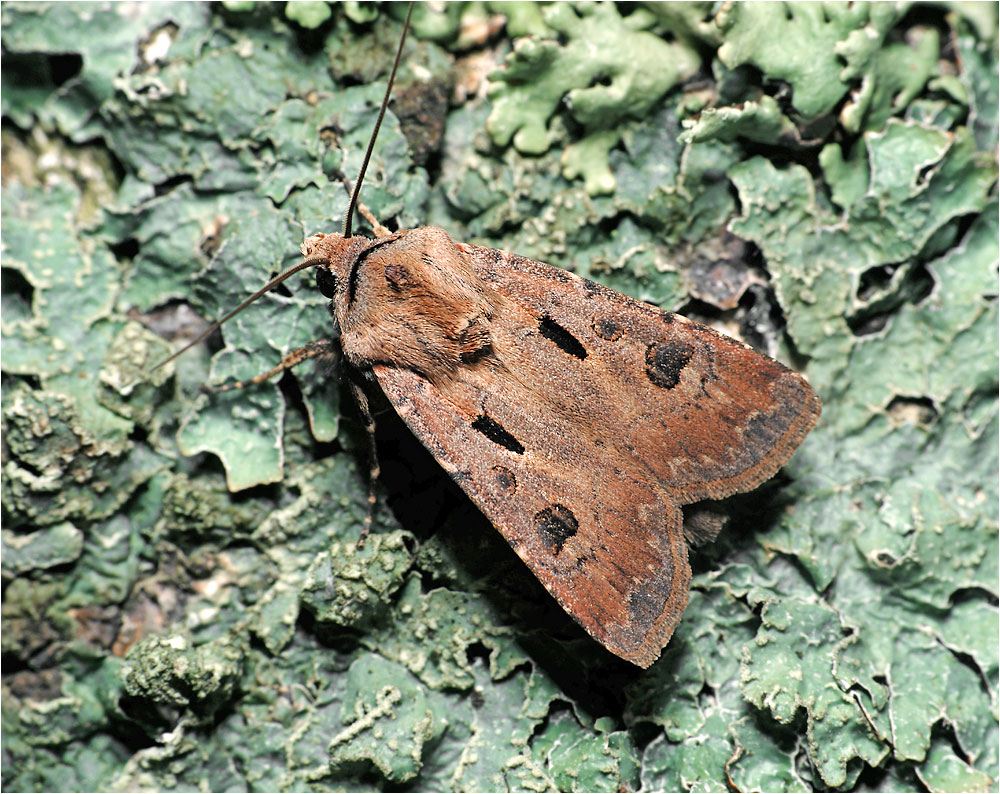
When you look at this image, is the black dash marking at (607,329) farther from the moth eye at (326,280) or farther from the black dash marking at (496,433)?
the moth eye at (326,280)

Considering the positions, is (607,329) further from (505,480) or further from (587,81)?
(587,81)

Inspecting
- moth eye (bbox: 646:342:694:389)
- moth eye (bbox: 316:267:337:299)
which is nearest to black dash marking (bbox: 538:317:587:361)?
moth eye (bbox: 646:342:694:389)

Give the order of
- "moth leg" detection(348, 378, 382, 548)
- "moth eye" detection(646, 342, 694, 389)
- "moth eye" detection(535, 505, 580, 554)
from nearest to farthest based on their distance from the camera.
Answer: "moth eye" detection(535, 505, 580, 554), "moth eye" detection(646, 342, 694, 389), "moth leg" detection(348, 378, 382, 548)

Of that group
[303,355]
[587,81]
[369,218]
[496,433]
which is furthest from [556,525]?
[587,81]

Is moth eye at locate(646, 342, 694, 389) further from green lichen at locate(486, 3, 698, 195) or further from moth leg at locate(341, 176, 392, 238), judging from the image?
moth leg at locate(341, 176, 392, 238)

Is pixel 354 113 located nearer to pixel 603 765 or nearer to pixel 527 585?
pixel 527 585

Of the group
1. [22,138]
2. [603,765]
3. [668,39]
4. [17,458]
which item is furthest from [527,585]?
[22,138]

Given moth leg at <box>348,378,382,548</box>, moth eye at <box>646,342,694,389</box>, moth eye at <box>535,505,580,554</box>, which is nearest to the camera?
moth eye at <box>535,505,580,554</box>
